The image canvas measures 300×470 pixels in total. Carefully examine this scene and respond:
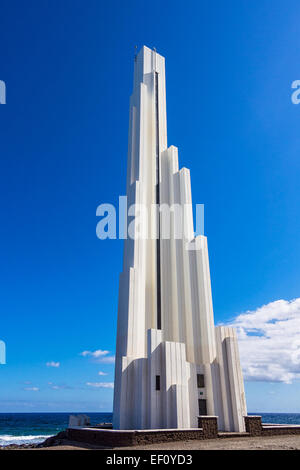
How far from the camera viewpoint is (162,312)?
89.8 ft

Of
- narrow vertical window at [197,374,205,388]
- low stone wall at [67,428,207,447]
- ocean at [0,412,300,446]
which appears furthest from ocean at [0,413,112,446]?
narrow vertical window at [197,374,205,388]

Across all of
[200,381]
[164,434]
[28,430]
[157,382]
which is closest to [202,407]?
[200,381]

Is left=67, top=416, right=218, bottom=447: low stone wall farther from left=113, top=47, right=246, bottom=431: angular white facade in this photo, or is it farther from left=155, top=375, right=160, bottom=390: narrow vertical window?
left=155, top=375, right=160, bottom=390: narrow vertical window

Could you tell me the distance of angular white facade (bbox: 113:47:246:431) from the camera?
20484 mm

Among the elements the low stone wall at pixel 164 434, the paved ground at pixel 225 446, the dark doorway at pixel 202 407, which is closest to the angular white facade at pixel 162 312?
the dark doorway at pixel 202 407

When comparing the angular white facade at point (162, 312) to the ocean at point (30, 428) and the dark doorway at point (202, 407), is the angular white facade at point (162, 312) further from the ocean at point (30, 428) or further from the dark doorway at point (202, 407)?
the ocean at point (30, 428)

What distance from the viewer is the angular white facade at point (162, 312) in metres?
20.5

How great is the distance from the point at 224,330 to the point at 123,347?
7.64 m

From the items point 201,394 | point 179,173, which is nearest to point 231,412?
point 201,394

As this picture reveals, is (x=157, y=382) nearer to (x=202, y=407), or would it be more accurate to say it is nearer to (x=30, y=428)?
(x=202, y=407)

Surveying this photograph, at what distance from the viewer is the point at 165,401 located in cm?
1989

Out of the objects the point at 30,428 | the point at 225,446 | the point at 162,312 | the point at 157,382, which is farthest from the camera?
the point at 30,428

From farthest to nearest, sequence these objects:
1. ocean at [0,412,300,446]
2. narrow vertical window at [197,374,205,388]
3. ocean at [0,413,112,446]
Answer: ocean at [0,412,300,446] < ocean at [0,413,112,446] < narrow vertical window at [197,374,205,388]
